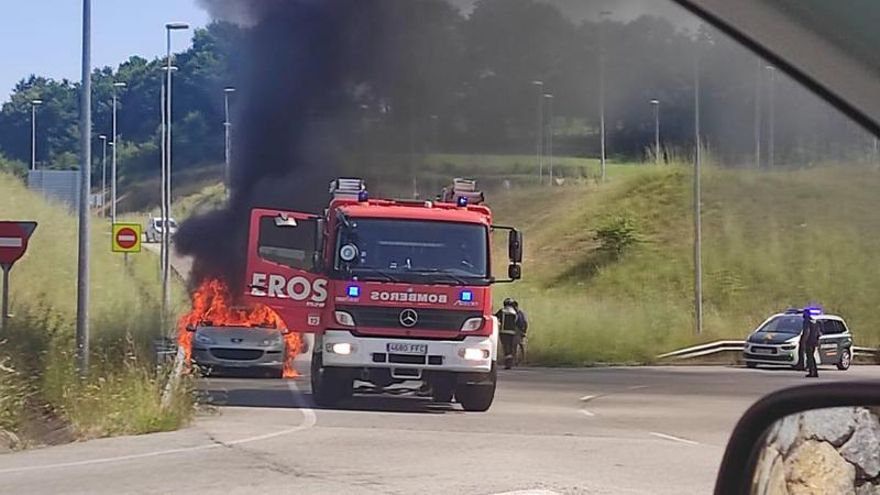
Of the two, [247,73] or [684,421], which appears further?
[247,73]

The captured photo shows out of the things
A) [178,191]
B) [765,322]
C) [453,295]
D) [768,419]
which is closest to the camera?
[768,419]

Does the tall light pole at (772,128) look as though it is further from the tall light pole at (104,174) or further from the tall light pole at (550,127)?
the tall light pole at (104,174)

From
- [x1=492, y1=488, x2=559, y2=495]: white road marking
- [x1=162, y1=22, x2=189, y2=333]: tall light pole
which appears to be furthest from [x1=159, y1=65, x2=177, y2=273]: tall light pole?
[x1=492, y1=488, x2=559, y2=495]: white road marking

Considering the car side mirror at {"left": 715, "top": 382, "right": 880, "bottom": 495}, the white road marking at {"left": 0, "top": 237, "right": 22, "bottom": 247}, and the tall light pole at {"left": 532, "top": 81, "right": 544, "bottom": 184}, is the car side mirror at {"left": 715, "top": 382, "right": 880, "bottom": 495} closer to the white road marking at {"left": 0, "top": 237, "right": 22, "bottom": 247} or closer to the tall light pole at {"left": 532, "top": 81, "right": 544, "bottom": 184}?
the white road marking at {"left": 0, "top": 237, "right": 22, "bottom": 247}

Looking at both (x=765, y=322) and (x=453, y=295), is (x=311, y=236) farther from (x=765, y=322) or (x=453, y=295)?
(x=765, y=322)

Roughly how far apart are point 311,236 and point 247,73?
12.6 metres

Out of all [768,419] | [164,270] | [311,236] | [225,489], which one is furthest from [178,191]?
[768,419]

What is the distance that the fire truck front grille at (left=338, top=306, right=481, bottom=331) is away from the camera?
43.7ft

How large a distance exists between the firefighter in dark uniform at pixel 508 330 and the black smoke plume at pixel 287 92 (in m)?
6.53

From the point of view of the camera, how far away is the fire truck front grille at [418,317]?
1330cm

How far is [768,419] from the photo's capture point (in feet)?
9.31

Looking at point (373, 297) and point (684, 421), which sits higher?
point (373, 297)

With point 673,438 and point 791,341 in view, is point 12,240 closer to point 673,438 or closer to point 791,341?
point 673,438

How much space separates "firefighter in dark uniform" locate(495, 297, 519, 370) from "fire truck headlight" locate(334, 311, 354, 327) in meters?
2.31
